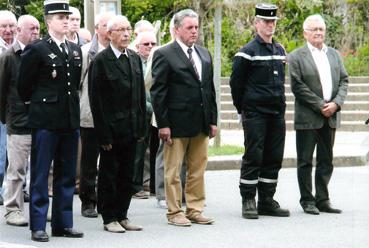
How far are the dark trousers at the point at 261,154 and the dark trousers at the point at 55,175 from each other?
206 centimetres

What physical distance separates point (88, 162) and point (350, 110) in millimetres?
10186

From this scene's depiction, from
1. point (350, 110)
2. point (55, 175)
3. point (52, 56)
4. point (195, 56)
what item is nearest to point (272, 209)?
point (195, 56)

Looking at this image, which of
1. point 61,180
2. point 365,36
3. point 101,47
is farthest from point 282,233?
point 365,36

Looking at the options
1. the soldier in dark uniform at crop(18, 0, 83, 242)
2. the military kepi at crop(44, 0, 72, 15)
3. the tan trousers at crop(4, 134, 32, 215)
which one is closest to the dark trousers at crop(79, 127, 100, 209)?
the tan trousers at crop(4, 134, 32, 215)

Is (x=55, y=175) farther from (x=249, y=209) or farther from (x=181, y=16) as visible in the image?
(x=249, y=209)

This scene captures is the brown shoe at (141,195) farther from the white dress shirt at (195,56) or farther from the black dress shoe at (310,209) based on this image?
the white dress shirt at (195,56)

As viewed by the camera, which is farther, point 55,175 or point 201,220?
point 201,220

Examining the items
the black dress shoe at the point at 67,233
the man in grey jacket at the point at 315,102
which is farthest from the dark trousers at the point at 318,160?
the black dress shoe at the point at 67,233

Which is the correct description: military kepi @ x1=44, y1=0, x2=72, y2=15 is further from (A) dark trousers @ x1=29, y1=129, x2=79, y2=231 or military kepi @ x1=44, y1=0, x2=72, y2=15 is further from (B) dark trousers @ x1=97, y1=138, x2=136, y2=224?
(B) dark trousers @ x1=97, y1=138, x2=136, y2=224

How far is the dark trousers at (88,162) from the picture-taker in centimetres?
1220

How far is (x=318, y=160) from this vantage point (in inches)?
493

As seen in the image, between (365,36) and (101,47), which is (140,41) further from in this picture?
(365,36)

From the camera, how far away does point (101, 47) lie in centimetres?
1235

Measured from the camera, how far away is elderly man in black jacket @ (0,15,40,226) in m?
11.4
